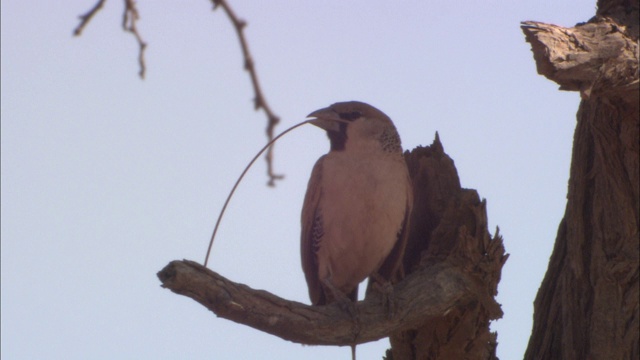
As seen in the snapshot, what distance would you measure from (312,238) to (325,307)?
1.31 meters

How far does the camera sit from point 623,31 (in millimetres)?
4777

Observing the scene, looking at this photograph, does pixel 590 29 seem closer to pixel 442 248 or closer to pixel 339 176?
pixel 442 248

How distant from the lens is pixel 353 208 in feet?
19.7

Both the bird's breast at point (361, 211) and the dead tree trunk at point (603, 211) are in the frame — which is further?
the bird's breast at point (361, 211)

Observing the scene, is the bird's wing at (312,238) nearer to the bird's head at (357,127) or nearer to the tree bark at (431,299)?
the bird's head at (357,127)

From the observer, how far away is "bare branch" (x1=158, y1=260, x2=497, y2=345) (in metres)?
4.26

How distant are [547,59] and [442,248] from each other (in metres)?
1.61

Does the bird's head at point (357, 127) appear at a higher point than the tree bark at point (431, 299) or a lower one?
higher

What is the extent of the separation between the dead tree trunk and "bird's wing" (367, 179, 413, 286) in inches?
43.1

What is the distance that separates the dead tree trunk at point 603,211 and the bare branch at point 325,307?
54 centimetres

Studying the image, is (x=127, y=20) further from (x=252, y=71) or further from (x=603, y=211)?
(x=603, y=211)

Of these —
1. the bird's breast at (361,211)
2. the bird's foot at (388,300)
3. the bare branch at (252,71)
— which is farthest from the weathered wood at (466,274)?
the bare branch at (252,71)

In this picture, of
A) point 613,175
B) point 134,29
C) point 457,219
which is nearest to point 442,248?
point 457,219

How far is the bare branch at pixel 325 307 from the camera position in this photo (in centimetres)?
426
